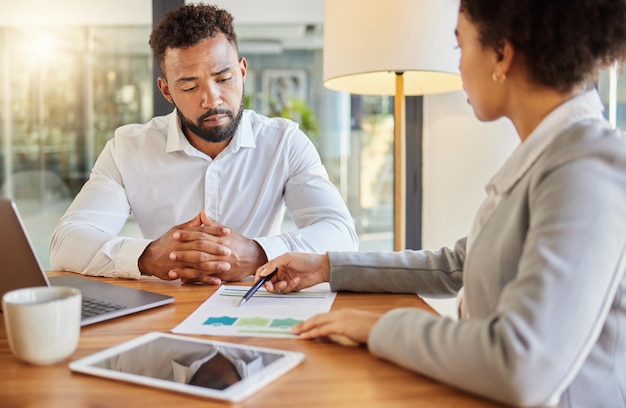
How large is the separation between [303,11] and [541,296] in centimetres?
262

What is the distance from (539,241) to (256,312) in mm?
523

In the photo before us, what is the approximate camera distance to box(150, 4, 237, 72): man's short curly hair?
1802mm

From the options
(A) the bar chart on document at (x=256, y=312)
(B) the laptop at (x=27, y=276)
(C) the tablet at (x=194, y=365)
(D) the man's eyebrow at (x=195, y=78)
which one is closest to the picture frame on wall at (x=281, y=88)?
(D) the man's eyebrow at (x=195, y=78)

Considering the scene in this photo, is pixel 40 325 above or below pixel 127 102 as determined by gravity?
below

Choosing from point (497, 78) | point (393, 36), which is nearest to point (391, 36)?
point (393, 36)

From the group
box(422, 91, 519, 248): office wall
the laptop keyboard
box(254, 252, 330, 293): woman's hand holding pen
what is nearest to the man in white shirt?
box(254, 252, 330, 293): woman's hand holding pen

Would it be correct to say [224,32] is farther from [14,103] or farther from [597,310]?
[14,103]

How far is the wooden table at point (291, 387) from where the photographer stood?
0.68 metres

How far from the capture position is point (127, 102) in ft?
10.4

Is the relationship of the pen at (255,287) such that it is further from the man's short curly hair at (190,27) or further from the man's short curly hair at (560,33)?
the man's short curly hair at (190,27)

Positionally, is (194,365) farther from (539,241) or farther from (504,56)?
(504,56)

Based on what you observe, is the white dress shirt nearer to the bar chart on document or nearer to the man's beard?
the man's beard

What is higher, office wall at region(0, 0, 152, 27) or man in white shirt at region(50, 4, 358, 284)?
office wall at region(0, 0, 152, 27)

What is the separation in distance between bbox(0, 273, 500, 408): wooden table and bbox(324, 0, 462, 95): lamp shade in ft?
5.04
